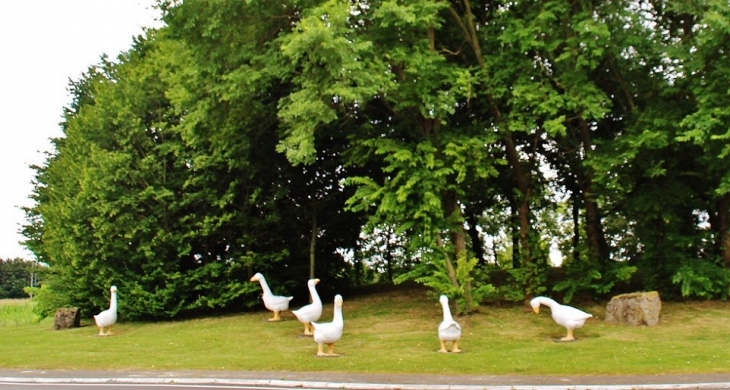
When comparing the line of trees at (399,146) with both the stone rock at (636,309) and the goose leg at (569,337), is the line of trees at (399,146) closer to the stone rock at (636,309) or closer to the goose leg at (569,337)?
the stone rock at (636,309)

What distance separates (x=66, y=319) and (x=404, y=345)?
14.4 metres

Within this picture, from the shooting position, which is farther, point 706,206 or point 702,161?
point 706,206

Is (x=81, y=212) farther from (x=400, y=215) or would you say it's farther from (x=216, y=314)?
(x=400, y=215)

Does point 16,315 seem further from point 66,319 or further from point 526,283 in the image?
point 526,283

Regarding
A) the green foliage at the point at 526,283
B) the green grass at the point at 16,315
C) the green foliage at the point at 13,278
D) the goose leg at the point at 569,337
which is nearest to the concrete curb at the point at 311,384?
the goose leg at the point at 569,337

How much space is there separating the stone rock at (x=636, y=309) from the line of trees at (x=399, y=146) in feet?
5.79

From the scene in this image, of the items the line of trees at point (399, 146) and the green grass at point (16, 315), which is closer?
the line of trees at point (399, 146)

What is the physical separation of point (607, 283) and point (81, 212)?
18499 millimetres

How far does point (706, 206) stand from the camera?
2256 centimetres

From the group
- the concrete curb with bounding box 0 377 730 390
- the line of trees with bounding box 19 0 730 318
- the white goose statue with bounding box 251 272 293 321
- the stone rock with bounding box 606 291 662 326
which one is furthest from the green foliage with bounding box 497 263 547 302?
the concrete curb with bounding box 0 377 730 390

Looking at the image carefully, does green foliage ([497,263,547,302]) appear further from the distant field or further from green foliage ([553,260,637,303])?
the distant field

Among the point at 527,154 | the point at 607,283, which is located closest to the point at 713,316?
the point at 607,283

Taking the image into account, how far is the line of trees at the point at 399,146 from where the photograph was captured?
1925cm

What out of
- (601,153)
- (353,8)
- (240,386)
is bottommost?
(240,386)
